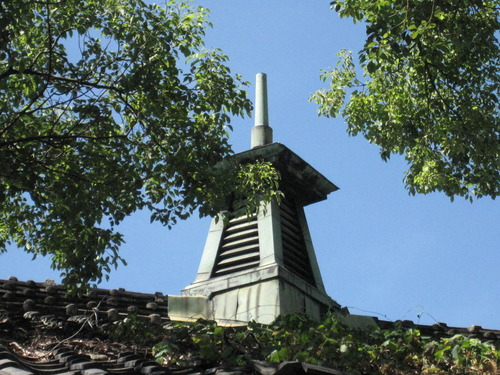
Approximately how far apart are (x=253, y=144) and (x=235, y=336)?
18.6 feet

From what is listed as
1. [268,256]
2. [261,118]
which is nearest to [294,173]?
[261,118]

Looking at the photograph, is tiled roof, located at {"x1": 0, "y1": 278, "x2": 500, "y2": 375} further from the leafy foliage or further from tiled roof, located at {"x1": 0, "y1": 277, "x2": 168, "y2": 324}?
the leafy foliage

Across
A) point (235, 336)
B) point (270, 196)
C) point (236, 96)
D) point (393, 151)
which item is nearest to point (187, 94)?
point (236, 96)

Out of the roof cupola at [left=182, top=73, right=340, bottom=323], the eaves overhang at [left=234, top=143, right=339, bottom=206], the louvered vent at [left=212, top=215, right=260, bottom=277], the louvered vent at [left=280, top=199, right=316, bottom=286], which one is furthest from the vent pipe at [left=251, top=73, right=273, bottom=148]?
the louvered vent at [left=212, top=215, right=260, bottom=277]

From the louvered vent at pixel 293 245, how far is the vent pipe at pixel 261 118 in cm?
104

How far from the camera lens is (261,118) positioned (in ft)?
43.6

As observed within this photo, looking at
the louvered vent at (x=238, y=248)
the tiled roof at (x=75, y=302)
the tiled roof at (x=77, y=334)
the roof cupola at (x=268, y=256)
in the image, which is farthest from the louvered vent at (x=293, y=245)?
the tiled roof at (x=75, y=302)

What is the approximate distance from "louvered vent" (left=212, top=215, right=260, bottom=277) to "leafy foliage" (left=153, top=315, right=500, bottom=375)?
3.59 meters

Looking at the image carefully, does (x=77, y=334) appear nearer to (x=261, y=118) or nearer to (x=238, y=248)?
(x=238, y=248)

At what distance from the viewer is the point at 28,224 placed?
10.6m

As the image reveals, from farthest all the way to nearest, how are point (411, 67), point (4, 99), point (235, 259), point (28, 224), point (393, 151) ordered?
point (393, 151) < point (411, 67) < point (235, 259) < point (28, 224) < point (4, 99)

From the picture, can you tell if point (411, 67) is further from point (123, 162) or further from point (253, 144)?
point (123, 162)

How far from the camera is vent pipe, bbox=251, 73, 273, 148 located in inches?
507

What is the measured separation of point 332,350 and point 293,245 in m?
5.09
